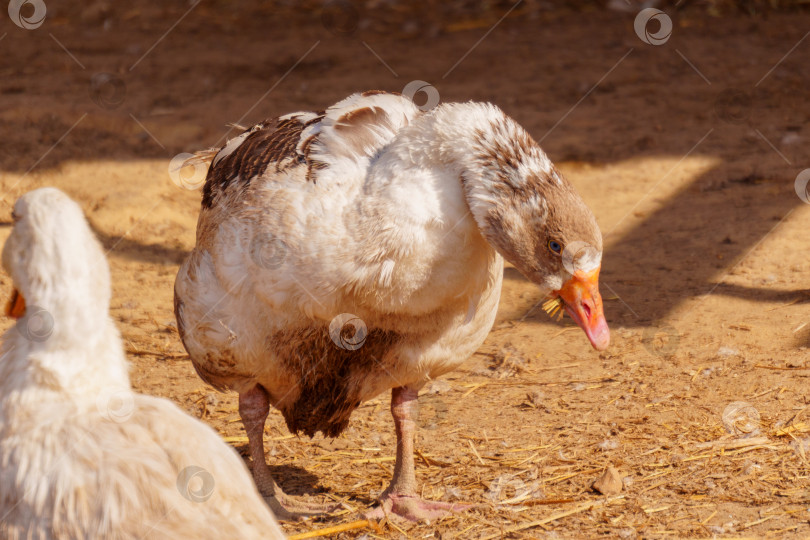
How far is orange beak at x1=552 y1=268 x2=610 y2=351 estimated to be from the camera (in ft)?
11.9

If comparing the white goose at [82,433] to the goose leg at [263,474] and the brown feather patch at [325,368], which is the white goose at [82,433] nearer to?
the brown feather patch at [325,368]

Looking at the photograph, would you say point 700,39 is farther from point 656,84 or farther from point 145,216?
point 145,216

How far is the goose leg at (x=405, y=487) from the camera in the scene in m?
4.37

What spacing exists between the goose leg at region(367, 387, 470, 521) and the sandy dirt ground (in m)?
0.12

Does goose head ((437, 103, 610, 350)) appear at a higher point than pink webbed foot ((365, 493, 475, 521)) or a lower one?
higher

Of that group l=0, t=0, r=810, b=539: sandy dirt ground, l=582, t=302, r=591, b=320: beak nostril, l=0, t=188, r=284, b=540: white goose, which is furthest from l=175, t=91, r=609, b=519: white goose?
l=0, t=188, r=284, b=540: white goose

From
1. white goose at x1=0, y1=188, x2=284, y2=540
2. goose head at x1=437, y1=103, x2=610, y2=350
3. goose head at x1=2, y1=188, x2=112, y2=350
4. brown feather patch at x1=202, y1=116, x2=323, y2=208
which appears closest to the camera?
white goose at x1=0, y1=188, x2=284, y2=540

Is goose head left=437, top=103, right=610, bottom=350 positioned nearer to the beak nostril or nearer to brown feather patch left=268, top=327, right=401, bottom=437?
the beak nostril

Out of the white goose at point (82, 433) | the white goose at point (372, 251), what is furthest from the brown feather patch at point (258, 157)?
the white goose at point (82, 433)

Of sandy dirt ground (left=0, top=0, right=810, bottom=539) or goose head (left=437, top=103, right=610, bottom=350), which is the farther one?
sandy dirt ground (left=0, top=0, right=810, bottom=539)

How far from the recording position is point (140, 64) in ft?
34.5

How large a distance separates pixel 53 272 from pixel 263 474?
6.32ft

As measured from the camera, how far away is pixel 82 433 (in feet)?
9.34

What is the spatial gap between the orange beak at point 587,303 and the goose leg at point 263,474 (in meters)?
1.57
